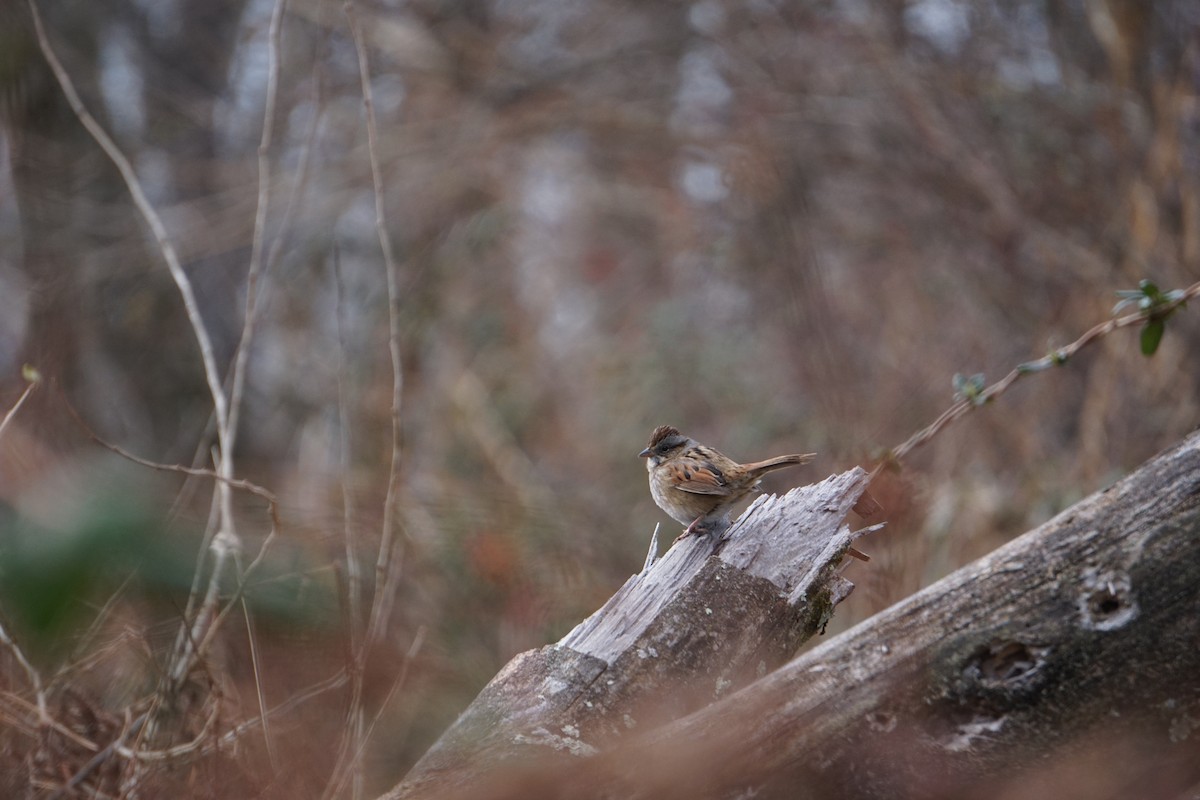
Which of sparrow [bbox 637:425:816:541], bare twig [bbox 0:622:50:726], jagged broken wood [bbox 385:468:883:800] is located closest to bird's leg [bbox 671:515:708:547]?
sparrow [bbox 637:425:816:541]

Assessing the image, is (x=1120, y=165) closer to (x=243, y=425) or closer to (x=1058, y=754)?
(x=1058, y=754)

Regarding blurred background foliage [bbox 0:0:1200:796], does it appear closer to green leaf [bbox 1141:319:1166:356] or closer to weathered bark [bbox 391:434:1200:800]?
green leaf [bbox 1141:319:1166:356]

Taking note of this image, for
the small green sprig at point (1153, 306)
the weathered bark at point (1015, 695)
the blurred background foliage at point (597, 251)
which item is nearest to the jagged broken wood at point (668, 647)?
the weathered bark at point (1015, 695)

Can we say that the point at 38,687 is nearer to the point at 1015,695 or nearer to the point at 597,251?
the point at 1015,695

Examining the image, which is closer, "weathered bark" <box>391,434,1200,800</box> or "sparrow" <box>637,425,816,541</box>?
"weathered bark" <box>391,434,1200,800</box>

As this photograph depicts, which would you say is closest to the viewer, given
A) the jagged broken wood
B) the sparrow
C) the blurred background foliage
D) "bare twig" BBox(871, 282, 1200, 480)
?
the jagged broken wood

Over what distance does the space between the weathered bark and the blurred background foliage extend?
2.10 m

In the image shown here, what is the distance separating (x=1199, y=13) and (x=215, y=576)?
17.7ft

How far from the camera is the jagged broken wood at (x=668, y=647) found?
70.9 inches

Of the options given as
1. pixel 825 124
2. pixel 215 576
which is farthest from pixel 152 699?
pixel 825 124

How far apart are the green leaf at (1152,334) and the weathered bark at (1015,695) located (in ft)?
2.82

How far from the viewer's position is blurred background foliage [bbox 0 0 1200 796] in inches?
213

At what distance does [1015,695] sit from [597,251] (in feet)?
26.5

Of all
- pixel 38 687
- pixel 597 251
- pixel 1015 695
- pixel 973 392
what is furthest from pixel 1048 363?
pixel 597 251
